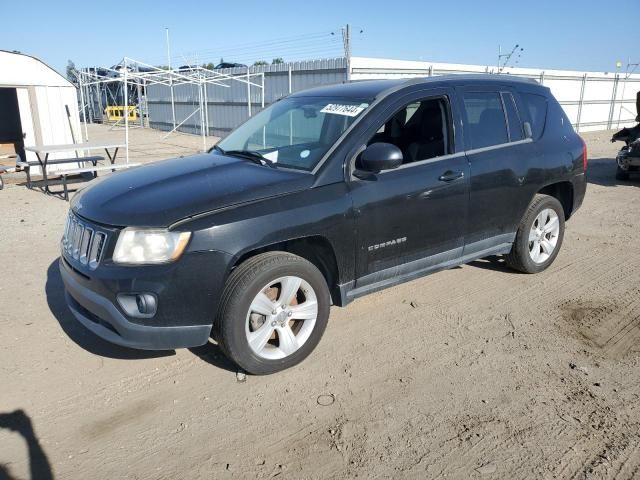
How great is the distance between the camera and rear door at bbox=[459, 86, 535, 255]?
14.2 ft

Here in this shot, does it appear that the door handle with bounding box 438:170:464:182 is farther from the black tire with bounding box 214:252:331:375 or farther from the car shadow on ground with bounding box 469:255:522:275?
the car shadow on ground with bounding box 469:255:522:275

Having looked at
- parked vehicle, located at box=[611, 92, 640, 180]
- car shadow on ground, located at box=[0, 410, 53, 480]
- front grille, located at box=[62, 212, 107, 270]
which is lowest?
car shadow on ground, located at box=[0, 410, 53, 480]

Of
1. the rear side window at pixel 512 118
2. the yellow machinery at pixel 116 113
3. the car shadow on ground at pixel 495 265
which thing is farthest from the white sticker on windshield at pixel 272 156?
the yellow machinery at pixel 116 113

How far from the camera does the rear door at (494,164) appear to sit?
4.33 metres

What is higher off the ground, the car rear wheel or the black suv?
the black suv

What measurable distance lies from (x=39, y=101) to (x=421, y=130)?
10.3 m

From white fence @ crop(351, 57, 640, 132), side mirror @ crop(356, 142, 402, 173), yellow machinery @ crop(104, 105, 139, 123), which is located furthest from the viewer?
yellow machinery @ crop(104, 105, 139, 123)

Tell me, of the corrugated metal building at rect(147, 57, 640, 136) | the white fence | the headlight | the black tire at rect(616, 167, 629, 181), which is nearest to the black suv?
the headlight

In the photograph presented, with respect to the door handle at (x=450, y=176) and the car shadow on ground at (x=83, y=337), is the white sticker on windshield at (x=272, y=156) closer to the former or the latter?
the door handle at (x=450, y=176)

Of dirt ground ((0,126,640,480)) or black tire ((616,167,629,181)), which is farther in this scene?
black tire ((616,167,629,181))

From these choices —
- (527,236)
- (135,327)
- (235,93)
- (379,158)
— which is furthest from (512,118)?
(235,93)

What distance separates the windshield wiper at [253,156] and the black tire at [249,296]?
0.85 m

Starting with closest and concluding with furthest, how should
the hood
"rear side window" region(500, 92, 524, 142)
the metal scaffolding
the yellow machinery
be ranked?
1. the hood
2. "rear side window" region(500, 92, 524, 142)
3. the metal scaffolding
4. the yellow machinery

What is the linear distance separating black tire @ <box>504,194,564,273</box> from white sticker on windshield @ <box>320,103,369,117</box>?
6.70ft
